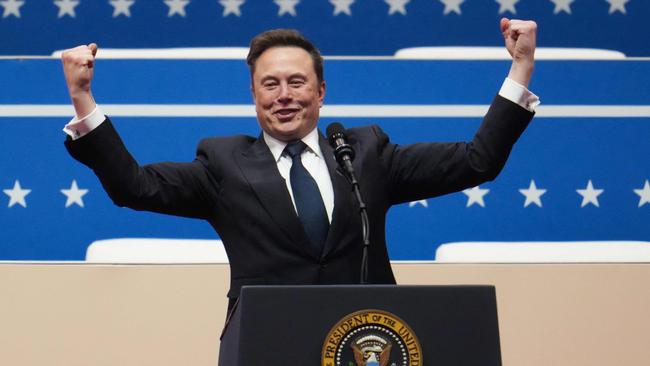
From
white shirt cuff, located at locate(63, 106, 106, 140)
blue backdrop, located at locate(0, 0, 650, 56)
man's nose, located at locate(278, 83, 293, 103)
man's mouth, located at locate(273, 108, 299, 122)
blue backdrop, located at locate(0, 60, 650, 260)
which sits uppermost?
blue backdrop, located at locate(0, 0, 650, 56)

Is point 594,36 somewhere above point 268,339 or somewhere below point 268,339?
above

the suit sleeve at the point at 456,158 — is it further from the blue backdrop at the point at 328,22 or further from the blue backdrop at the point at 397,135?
the blue backdrop at the point at 328,22

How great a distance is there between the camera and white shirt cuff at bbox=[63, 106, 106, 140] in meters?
1.74

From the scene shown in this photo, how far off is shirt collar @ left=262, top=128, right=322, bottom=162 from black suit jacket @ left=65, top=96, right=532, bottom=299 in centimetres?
1

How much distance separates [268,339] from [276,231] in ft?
1.13

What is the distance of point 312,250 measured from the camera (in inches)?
69.7

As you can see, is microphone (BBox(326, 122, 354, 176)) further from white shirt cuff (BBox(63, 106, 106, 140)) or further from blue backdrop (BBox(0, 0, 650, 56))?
blue backdrop (BBox(0, 0, 650, 56))

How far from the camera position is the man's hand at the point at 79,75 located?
1.71m

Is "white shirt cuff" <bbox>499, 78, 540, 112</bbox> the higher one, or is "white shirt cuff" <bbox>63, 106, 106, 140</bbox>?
"white shirt cuff" <bbox>499, 78, 540, 112</bbox>

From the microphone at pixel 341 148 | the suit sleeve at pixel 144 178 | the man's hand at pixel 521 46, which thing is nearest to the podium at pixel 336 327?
the microphone at pixel 341 148

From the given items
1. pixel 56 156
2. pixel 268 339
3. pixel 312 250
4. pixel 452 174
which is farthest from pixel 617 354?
pixel 56 156

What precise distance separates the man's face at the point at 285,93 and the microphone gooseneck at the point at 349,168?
10 cm

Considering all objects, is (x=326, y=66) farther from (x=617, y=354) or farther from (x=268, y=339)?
(x=268, y=339)

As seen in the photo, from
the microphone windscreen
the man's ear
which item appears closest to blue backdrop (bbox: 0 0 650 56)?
the man's ear
